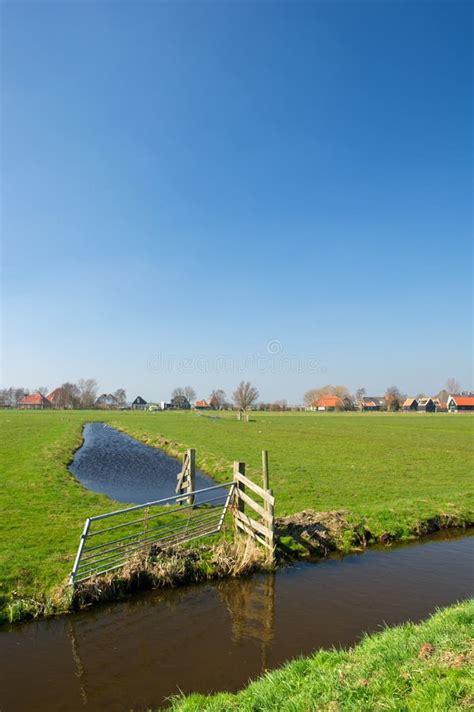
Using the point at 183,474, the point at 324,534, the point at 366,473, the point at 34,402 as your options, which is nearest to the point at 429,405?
the point at 34,402

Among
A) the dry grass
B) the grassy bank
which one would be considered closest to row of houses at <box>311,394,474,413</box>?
the dry grass

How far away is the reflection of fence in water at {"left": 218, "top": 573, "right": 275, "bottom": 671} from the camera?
9.77 metres

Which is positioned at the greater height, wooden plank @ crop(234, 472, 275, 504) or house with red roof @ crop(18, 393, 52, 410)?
house with red roof @ crop(18, 393, 52, 410)

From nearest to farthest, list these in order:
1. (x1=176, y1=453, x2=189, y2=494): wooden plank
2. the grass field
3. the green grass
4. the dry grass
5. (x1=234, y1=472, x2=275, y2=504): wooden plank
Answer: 1. the dry grass
2. the grass field
3. (x1=234, y1=472, x2=275, y2=504): wooden plank
4. the green grass
5. (x1=176, y1=453, x2=189, y2=494): wooden plank

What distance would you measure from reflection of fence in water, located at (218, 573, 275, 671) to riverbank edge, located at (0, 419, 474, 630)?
0.63 meters

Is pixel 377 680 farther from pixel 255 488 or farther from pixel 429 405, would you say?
pixel 429 405

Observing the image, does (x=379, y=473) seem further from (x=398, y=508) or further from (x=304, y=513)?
(x=304, y=513)

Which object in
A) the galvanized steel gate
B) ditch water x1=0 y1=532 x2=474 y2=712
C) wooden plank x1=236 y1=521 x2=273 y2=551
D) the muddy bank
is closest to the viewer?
ditch water x1=0 y1=532 x2=474 y2=712

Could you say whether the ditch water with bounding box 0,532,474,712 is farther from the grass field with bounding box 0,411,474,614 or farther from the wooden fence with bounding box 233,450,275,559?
the grass field with bounding box 0,411,474,614

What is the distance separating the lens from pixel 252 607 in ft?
36.7

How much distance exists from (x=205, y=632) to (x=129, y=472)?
2233cm

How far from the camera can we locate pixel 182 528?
51.5ft

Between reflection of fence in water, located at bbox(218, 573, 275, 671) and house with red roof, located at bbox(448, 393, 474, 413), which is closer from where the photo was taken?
reflection of fence in water, located at bbox(218, 573, 275, 671)

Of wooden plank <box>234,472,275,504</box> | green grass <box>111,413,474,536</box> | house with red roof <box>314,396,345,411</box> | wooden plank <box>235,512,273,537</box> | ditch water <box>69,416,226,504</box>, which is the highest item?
house with red roof <box>314,396,345,411</box>
